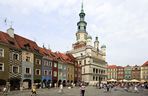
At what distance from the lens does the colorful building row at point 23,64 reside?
Result: 169 ft

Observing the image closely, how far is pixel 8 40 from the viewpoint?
54.3 m

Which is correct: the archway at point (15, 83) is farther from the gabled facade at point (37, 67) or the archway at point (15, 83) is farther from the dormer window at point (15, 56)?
the gabled facade at point (37, 67)

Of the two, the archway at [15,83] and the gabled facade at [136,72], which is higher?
the gabled facade at [136,72]

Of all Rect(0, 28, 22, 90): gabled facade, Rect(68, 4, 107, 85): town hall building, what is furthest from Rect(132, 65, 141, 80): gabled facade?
Rect(0, 28, 22, 90): gabled facade

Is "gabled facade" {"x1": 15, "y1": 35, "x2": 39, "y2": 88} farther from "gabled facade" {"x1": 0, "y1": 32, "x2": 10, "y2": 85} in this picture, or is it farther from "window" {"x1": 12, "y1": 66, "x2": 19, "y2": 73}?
"gabled facade" {"x1": 0, "y1": 32, "x2": 10, "y2": 85}

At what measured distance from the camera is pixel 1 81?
164 feet

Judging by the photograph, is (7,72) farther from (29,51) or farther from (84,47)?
(84,47)

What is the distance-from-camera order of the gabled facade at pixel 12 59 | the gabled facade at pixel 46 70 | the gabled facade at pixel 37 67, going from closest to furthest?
the gabled facade at pixel 12 59, the gabled facade at pixel 37 67, the gabled facade at pixel 46 70

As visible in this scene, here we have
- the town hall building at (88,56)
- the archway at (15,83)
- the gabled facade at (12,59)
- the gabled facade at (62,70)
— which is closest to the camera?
the gabled facade at (12,59)

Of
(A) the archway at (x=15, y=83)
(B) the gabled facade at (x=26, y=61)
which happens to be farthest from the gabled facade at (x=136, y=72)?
(A) the archway at (x=15, y=83)

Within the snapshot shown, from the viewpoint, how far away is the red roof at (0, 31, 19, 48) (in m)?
52.2

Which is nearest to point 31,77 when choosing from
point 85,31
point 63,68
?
point 63,68

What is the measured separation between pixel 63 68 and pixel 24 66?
2864 cm

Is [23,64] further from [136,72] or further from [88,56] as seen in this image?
[136,72]
